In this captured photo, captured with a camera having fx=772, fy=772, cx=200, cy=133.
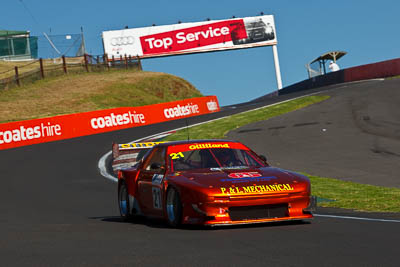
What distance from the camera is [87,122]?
1427 inches

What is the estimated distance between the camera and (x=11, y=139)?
105ft

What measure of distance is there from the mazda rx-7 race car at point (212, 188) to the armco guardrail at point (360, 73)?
140ft

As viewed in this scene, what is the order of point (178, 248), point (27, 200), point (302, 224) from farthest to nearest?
point (27, 200) < point (302, 224) < point (178, 248)

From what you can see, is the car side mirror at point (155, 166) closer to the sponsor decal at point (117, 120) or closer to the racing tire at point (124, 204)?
the racing tire at point (124, 204)

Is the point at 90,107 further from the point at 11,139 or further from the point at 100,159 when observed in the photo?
the point at 100,159

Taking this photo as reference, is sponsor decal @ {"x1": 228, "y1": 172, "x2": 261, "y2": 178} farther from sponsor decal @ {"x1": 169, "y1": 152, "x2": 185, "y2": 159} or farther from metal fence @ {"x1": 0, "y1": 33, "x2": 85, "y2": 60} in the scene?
metal fence @ {"x1": 0, "y1": 33, "x2": 85, "y2": 60}

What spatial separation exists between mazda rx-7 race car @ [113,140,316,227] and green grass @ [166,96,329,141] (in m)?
A: 18.6

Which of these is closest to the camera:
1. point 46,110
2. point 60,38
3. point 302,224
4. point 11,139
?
point 302,224

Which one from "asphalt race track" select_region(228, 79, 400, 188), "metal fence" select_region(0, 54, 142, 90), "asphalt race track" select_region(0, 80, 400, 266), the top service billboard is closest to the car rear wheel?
"asphalt race track" select_region(0, 80, 400, 266)

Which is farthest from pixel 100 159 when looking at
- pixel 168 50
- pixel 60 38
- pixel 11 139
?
pixel 168 50

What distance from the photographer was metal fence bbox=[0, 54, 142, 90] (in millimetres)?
56312

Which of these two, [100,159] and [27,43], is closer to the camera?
[100,159]

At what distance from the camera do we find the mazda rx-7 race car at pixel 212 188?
8.85m

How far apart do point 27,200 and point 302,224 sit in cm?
804
